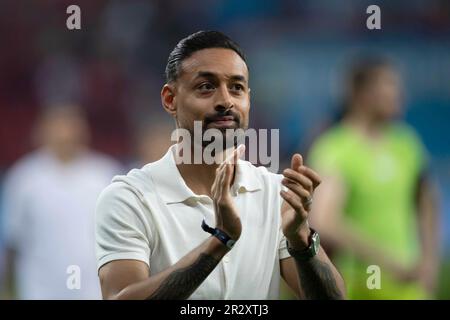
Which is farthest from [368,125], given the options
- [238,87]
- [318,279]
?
[318,279]

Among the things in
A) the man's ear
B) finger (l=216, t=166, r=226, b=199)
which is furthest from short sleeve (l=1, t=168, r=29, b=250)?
finger (l=216, t=166, r=226, b=199)

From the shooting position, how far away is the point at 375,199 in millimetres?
4844

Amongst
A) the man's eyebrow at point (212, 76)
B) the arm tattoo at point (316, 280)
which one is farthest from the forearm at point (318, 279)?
the man's eyebrow at point (212, 76)

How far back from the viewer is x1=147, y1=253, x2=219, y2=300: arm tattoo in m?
2.68

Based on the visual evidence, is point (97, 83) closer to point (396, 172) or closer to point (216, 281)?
point (396, 172)

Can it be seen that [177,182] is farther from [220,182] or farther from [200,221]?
[220,182]

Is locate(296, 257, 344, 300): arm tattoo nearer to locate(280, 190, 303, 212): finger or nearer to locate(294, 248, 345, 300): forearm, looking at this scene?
locate(294, 248, 345, 300): forearm

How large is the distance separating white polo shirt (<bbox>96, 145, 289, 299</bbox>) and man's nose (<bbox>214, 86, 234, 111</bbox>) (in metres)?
0.28

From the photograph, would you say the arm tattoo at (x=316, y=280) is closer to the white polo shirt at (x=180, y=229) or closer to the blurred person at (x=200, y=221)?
the blurred person at (x=200, y=221)

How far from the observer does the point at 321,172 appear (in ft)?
16.1

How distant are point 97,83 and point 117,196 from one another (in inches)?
251

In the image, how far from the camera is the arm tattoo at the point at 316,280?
2.81 meters

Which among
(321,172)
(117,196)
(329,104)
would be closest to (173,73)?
(117,196)

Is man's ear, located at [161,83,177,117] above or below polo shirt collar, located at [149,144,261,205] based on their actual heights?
above
